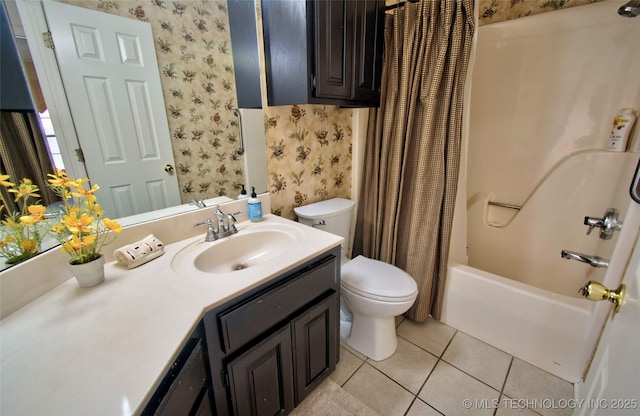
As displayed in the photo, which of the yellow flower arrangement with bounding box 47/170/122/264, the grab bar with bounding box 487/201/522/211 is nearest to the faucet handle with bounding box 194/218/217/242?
the yellow flower arrangement with bounding box 47/170/122/264

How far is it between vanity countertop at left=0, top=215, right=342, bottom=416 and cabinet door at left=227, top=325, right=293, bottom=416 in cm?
25

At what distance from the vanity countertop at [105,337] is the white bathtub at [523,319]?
1192mm

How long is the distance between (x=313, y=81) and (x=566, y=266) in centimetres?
188

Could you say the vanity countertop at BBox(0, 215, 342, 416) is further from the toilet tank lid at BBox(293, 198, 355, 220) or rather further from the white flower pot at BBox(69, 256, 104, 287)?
the toilet tank lid at BBox(293, 198, 355, 220)

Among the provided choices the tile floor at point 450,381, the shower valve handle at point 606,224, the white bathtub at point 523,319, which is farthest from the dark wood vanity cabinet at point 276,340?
the shower valve handle at point 606,224

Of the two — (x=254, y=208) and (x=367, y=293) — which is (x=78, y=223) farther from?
(x=367, y=293)

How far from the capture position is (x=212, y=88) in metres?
1.17

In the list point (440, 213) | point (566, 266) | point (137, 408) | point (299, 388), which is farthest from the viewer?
point (566, 266)

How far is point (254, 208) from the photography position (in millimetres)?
1323

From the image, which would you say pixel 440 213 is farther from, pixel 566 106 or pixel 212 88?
pixel 212 88

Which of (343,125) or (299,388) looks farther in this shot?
(343,125)

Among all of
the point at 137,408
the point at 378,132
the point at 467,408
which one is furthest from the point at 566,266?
the point at 137,408

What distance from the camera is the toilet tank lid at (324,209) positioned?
152cm

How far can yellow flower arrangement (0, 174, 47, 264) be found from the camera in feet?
2.37
